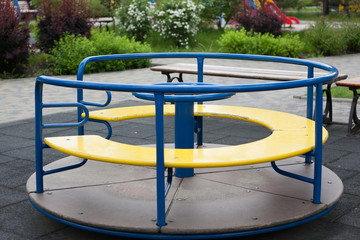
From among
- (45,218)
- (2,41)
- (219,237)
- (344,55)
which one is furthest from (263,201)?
(344,55)

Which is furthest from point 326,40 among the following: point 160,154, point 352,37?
point 160,154

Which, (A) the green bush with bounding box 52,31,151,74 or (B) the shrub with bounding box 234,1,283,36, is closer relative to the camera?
(A) the green bush with bounding box 52,31,151,74

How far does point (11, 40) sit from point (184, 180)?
7403 mm

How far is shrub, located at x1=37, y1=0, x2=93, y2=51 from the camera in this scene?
11.4 meters

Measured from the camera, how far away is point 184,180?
150 inches

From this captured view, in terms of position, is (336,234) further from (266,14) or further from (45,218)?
(266,14)

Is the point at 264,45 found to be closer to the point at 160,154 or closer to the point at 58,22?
the point at 58,22

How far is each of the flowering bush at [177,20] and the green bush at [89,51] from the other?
10.00 ft

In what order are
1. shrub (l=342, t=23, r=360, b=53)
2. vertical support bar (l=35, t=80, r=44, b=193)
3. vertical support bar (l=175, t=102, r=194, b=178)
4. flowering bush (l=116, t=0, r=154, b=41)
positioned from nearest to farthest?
1. vertical support bar (l=35, t=80, r=44, b=193)
2. vertical support bar (l=175, t=102, r=194, b=178)
3. shrub (l=342, t=23, r=360, b=53)
4. flowering bush (l=116, t=0, r=154, b=41)

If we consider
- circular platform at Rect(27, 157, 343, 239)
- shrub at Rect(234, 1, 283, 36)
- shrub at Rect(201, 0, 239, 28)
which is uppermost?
shrub at Rect(201, 0, 239, 28)

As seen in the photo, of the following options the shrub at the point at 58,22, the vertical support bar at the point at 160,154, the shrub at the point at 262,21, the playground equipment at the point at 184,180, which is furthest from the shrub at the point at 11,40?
the vertical support bar at the point at 160,154

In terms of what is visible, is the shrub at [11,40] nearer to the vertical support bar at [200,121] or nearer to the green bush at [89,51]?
the green bush at [89,51]

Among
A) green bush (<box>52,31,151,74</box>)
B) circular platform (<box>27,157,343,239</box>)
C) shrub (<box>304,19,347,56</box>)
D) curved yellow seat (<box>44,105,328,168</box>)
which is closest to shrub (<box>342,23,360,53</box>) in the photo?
shrub (<box>304,19,347,56</box>)

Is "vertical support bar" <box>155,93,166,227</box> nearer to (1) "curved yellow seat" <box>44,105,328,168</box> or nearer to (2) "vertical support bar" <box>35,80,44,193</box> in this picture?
(1) "curved yellow seat" <box>44,105,328,168</box>
